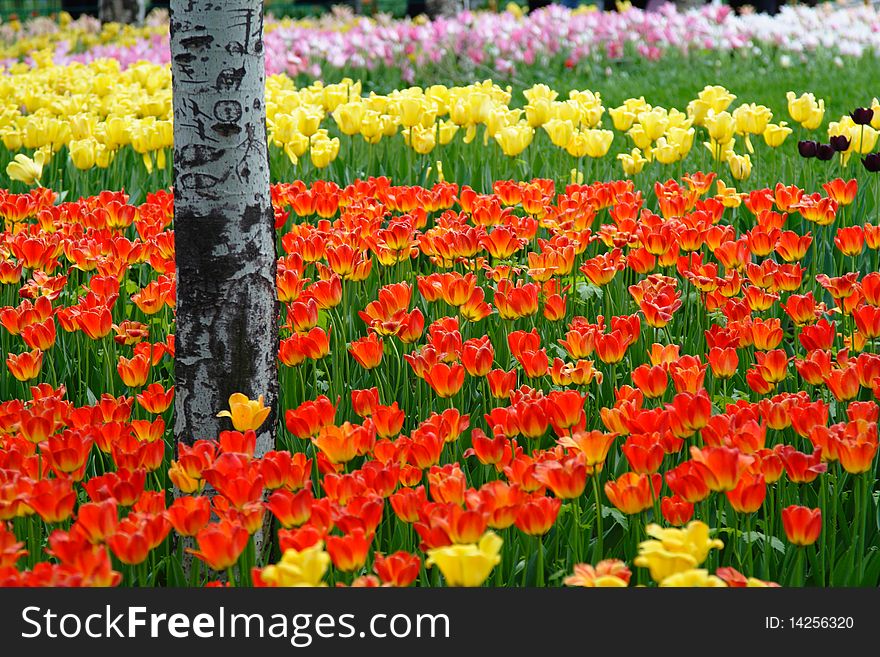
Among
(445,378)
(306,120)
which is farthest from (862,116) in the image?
(445,378)

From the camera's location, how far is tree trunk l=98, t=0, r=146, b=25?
49.8ft

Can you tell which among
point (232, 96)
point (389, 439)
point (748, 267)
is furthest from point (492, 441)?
point (748, 267)

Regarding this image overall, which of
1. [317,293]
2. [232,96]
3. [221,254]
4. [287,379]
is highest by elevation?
[232,96]

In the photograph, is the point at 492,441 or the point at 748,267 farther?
the point at 748,267

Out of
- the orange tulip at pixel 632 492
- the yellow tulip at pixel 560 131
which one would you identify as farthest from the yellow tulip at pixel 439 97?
the orange tulip at pixel 632 492

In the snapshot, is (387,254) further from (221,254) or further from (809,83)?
(809,83)

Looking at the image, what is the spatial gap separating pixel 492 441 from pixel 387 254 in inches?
55.2

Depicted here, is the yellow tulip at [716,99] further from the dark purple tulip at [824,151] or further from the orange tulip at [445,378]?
the orange tulip at [445,378]

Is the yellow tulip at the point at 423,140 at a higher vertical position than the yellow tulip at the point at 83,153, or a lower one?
higher

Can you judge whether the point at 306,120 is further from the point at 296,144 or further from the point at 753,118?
the point at 753,118

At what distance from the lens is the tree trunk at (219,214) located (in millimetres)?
2318

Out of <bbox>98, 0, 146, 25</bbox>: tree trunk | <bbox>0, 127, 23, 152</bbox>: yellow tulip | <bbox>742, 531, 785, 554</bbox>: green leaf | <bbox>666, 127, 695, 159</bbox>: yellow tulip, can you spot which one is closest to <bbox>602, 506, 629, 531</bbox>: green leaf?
<bbox>742, 531, 785, 554</bbox>: green leaf

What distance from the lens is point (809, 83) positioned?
9055 millimetres

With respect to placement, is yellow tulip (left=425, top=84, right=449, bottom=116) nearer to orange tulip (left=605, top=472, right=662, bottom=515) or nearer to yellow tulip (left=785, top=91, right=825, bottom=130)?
yellow tulip (left=785, top=91, right=825, bottom=130)
